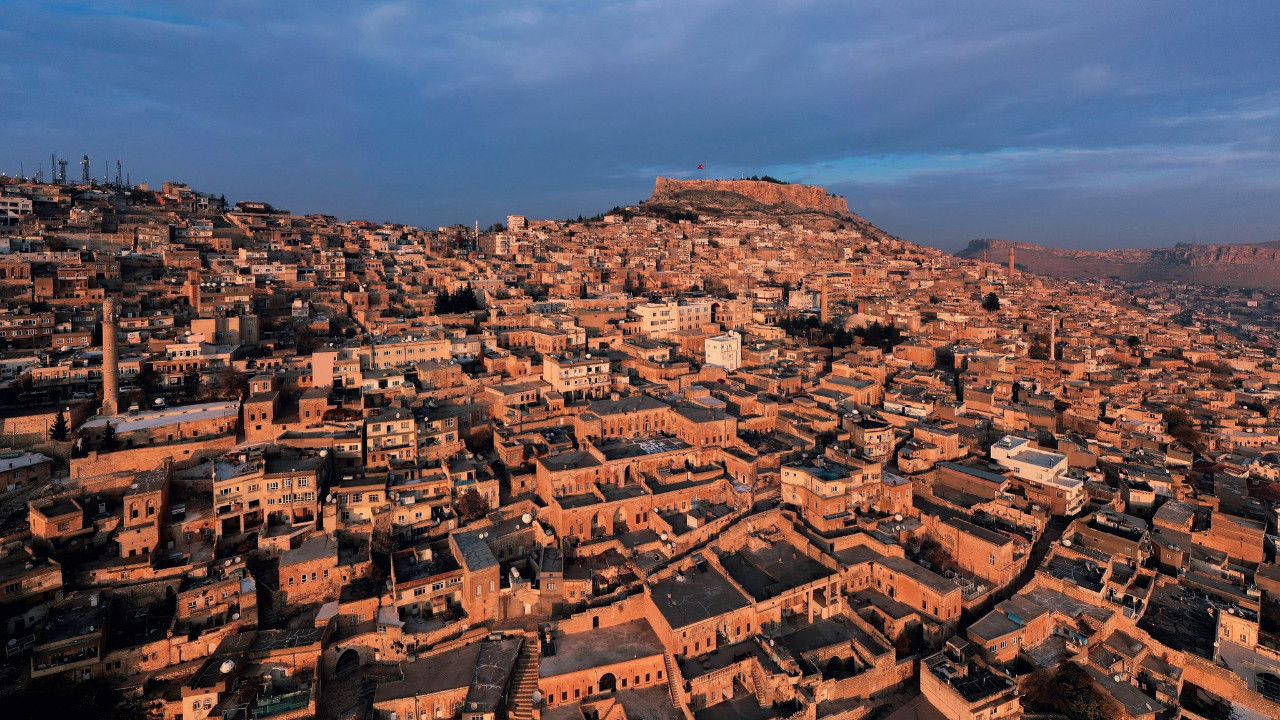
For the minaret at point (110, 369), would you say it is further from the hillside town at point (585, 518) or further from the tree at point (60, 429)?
the tree at point (60, 429)

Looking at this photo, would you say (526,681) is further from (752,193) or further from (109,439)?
(752,193)

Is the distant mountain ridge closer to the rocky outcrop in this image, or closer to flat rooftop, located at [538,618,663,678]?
the rocky outcrop

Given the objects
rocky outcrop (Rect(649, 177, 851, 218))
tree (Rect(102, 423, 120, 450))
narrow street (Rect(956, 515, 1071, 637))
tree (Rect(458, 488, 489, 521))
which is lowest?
narrow street (Rect(956, 515, 1071, 637))

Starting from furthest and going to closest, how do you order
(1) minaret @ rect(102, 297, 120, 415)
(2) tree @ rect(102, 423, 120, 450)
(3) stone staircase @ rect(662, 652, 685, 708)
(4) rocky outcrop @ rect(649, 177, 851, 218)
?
(4) rocky outcrop @ rect(649, 177, 851, 218)
(1) minaret @ rect(102, 297, 120, 415)
(2) tree @ rect(102, 423, 120, 450)
(3) stone staircase @ rect(662, 652, 685, 708)

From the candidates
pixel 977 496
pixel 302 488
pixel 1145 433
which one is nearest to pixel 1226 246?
pixel 1145 433

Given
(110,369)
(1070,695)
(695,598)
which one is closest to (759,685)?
(695,598)

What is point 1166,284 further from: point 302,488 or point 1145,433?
point 302,488

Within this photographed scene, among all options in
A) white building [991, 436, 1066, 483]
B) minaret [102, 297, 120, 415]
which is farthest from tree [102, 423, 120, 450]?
white building [991, 436, 1066, 483]

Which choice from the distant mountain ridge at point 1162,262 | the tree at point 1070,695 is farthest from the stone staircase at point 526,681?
the distant mountain ridge at point 1162,262
